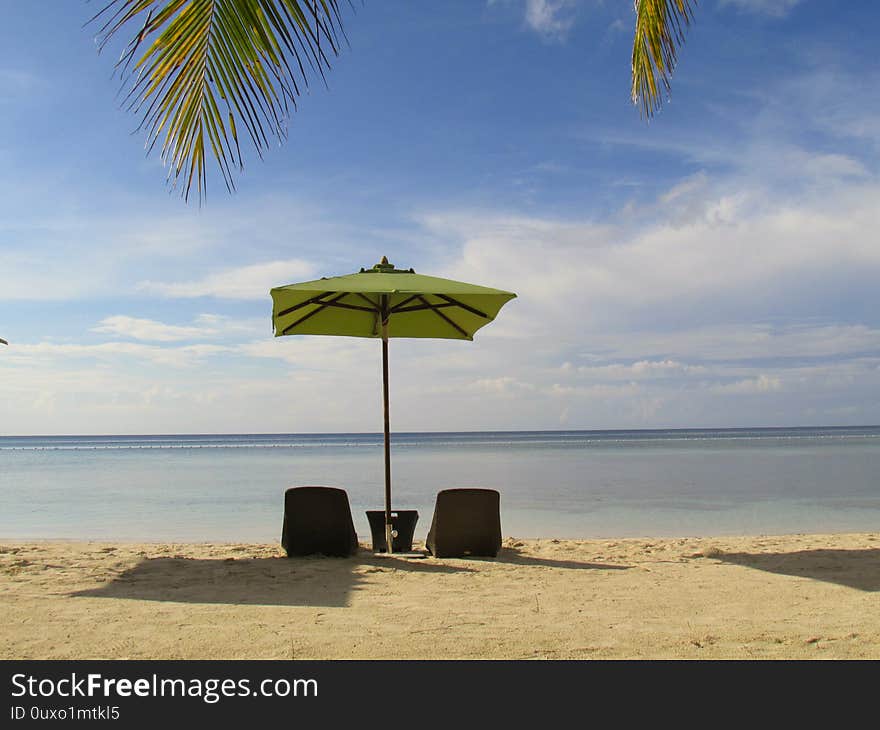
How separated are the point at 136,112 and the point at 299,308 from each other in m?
3.79

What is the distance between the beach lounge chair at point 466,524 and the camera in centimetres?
617

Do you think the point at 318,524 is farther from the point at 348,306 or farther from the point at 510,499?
the point at 510,499

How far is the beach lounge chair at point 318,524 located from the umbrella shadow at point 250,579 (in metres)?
0.09

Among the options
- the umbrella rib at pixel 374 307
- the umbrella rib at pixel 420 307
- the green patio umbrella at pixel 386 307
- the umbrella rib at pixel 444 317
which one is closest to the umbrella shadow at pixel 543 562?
the green patio umbrella at pixel 386 307

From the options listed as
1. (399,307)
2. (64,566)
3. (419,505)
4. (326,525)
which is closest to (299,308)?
(399,307)

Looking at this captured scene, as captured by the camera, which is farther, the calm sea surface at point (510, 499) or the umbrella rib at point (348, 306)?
the calm sea surface at point (510, 499)

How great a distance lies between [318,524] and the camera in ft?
20.1

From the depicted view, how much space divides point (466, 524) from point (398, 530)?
655 millimetres

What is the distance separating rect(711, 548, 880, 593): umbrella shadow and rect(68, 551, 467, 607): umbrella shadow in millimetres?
2431

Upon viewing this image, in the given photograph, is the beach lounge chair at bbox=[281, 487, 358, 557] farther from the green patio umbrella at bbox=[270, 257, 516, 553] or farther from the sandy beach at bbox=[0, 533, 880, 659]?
the green patio umbrella at bbox=[270, 257, 516, 553]

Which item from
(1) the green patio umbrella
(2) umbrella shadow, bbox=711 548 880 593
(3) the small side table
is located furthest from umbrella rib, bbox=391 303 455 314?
(2) umbrella shadow, bbox=711 548 880 593

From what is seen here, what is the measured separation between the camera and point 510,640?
355 cm

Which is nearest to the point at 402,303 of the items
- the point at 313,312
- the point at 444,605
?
the point at 313,312

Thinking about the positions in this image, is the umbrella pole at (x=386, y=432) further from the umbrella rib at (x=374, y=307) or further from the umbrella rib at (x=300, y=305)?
the umbrella rib at (x=300, y=305)
